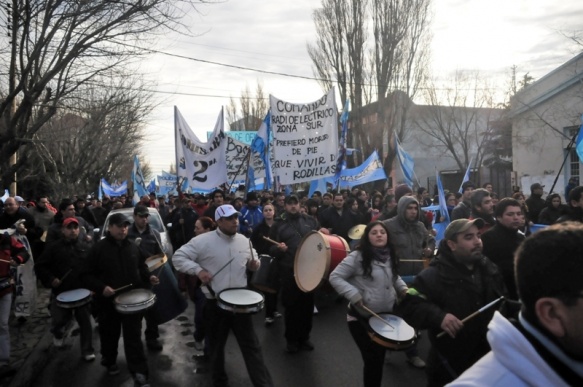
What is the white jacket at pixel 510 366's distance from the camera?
54.1 inches

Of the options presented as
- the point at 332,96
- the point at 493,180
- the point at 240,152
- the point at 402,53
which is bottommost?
the point at 493,180

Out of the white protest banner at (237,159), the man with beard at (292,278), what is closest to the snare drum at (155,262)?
the man with beard at (292,278)

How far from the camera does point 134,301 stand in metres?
5.73

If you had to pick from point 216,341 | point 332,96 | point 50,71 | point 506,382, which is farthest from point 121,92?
point 506,382

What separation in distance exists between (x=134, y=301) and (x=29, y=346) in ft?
9.63

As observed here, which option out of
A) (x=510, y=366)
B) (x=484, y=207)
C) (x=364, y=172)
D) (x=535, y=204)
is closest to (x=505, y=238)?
(x=484, y=207)

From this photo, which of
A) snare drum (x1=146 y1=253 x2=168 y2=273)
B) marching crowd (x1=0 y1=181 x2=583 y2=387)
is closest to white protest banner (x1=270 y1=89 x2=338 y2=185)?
marching crowd (x1=0 y1=181 x2=583 y2=387)

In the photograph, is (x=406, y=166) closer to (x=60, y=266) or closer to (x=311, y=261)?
(x=311, y=261)

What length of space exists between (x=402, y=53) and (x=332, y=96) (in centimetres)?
2027

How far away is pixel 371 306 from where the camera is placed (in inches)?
192

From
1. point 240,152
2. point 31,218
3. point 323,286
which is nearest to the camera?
point 323,286

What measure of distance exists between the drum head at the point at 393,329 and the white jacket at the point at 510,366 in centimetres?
301

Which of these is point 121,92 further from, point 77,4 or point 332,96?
point 77,4

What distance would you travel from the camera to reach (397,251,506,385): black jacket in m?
3.62
